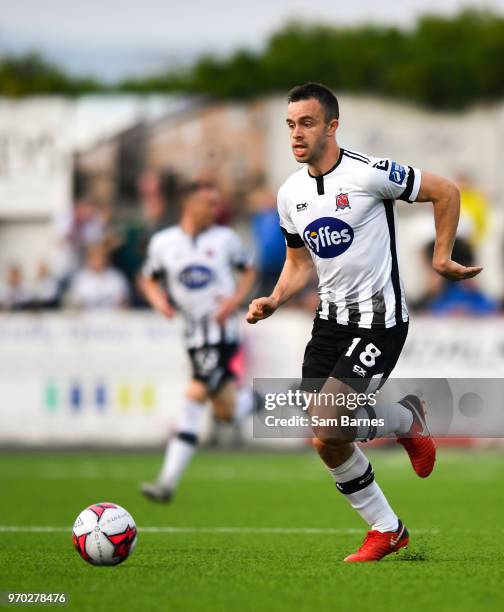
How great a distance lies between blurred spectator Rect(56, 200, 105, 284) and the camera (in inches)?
819

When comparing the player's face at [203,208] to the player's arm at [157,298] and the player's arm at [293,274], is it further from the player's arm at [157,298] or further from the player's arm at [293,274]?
the player's arm at [293,274]

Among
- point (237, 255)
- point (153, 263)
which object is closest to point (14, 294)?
point (153, 263)

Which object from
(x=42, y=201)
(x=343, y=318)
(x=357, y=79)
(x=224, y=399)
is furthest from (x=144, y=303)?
(x=357, y=79)

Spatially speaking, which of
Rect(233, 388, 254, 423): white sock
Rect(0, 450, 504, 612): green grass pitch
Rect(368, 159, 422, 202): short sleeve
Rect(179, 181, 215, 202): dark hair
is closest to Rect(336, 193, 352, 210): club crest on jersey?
Rect(368, 159, 422, 202): short sleeve

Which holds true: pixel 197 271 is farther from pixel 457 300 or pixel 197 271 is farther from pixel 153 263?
pixel 457 300

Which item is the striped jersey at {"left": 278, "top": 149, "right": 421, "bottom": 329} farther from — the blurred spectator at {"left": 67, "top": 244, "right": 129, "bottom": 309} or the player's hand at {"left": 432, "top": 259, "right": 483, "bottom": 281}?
the blurred spectator at {"left": 67, "top": 244, "right": 129, "bottom": 309}

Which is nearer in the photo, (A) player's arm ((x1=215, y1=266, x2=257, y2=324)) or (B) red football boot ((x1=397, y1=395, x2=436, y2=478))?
(B) red football boot ((x1=397, y1=395, x2=436, y2=478))

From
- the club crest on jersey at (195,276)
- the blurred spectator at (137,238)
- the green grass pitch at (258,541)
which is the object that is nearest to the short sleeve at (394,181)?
the green grass pitch at (258,541)

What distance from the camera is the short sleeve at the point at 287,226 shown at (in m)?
7.34

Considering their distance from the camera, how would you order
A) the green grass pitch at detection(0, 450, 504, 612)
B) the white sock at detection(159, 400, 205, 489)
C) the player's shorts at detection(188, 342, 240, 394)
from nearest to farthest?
1. the green grass pitch at detection(0, 450, 504, 612)
2. the white sock at detection(159, 400, 205, 489)
3. the player's shorts at detection(188, 342, 240, 394)

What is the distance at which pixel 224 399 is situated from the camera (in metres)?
12.1

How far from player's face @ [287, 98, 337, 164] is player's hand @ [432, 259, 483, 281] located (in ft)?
2.88

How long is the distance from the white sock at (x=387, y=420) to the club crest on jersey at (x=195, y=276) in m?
5.19

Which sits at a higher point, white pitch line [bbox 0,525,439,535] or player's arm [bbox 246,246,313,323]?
player's arm [bbox 246,246,313,323]
